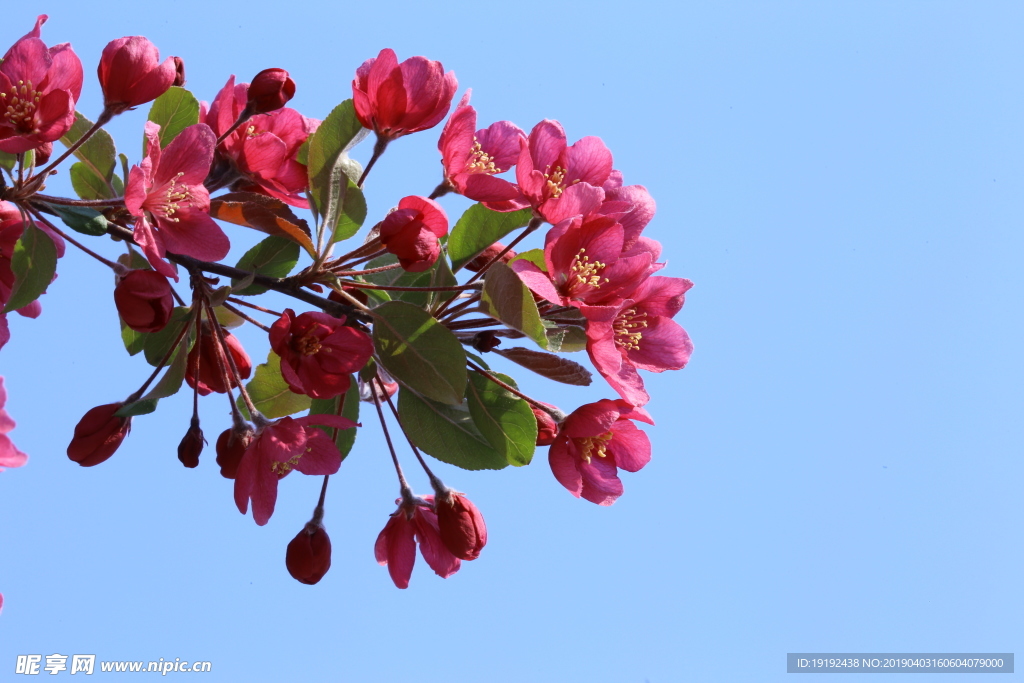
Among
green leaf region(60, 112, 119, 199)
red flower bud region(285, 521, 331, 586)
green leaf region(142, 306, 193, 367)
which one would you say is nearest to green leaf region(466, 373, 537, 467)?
red flower bud region(285, 521, 331, 586)

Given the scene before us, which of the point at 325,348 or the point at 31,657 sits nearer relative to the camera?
→ the point at 325,348

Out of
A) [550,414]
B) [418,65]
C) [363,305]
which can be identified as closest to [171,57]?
[418,65]

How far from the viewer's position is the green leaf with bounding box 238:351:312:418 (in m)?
1.97

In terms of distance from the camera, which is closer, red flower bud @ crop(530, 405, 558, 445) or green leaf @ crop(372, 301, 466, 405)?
green leaf @ crop(372, 301, 466, 405)

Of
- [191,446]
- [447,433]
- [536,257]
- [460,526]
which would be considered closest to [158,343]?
[191,446]

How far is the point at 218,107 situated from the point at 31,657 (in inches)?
107

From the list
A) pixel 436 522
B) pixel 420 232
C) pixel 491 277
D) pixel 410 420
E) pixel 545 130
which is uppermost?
pixel 545 130

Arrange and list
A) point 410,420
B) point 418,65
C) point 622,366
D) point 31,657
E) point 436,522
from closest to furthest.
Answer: point 622,366 → point 418,65 → point 410,420 → point 436,522 → point 31,657

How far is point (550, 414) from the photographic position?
1.72m

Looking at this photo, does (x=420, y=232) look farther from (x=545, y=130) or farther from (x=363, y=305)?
(x=545, y=130)

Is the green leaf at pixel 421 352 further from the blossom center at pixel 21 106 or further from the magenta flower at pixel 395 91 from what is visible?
the blossom center at pixel 21 106

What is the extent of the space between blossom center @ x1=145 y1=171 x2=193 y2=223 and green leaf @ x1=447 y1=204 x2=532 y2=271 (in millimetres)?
561

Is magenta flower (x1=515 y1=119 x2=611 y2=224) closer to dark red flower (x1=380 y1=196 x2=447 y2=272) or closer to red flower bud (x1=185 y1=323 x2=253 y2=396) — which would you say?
dark red flower (x1=380 y1=196 x2=447 y2=272)

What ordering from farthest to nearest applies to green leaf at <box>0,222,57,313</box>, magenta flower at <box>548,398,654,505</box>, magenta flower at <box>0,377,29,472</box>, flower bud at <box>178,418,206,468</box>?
A: flower bud at <box>178,418,206,468</box> < magenta flower at <box>548,398,654,505</box> < green leaf at <box>0,222,57,313</box> < magenta flower at <box>0,377,29,472</box>
